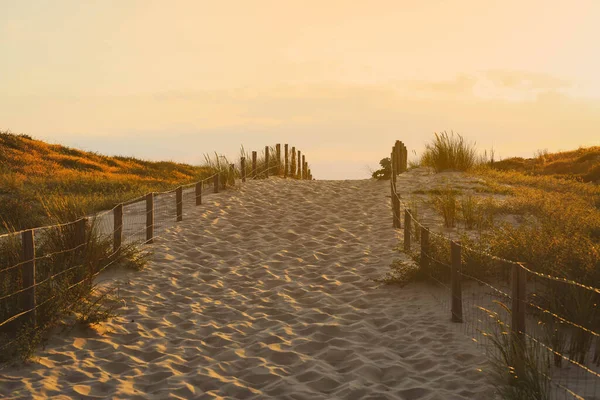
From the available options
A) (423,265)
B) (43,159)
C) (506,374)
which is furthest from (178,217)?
(43,159)

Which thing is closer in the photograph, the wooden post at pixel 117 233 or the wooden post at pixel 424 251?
the wooden post at pixel 424 251

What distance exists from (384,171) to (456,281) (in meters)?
15.5

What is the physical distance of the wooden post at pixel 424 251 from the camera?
30.0ft

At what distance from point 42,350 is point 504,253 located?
5844mm

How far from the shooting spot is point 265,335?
735 cm

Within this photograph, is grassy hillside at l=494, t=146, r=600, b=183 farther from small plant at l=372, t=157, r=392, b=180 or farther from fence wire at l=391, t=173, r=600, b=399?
fence wire at l=391, t=173, r=600, b=399

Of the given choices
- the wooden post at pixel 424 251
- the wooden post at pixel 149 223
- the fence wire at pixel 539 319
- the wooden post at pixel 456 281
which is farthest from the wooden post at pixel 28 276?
the wooden post at pixel 149 223

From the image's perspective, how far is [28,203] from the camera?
678 inches

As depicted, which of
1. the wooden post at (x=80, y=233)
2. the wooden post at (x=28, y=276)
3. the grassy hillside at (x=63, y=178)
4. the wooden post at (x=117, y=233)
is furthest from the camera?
the grassy hillside at (x=63, y=178)

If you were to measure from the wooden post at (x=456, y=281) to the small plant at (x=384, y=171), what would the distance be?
15177 mm

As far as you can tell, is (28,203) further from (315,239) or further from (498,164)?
(498,164)

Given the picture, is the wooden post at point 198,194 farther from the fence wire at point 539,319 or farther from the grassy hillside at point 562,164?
the grassy hillside at point 562,164

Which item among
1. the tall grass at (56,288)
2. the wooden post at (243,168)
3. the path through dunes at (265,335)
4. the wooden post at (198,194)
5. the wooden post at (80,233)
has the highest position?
the wooden post at (243,168)

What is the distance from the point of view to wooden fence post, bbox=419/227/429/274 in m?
9.13
